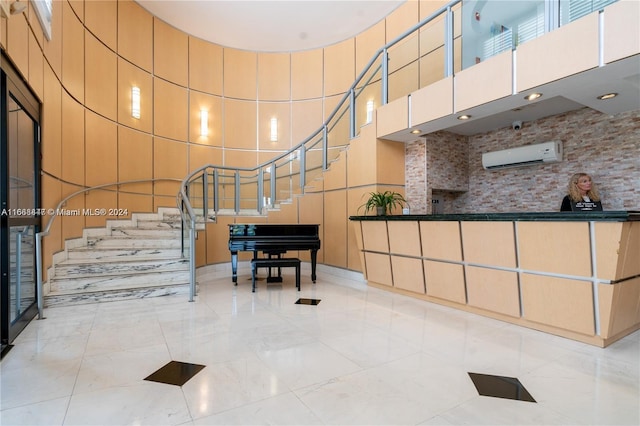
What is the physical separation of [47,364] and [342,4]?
6850 mm

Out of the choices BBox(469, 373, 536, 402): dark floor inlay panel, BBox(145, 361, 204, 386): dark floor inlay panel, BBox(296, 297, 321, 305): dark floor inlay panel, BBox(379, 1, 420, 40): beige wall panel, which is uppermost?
BBox(379, 1, 420, 40): beige wall panel

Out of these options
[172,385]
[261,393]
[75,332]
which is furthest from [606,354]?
[75,332]

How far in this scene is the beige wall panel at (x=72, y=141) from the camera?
13.8 feet

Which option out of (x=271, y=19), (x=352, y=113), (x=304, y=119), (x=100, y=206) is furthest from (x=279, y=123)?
(x=100, y=206)

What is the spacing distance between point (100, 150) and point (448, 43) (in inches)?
211

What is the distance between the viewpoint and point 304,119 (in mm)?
7512

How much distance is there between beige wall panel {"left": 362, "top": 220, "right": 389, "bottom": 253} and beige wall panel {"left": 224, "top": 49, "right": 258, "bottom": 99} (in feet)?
14.8

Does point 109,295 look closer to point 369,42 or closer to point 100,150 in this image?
point 100,150

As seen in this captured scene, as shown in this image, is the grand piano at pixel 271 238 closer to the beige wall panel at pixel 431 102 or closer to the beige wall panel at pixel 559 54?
the beige wall panel at pixel 431 102

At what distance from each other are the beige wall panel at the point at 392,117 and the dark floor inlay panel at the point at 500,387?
3315 mm

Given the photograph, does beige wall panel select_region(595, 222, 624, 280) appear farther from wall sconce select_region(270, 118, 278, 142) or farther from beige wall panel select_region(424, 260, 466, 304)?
wall sconce select_region(270, 118, 278, 142)

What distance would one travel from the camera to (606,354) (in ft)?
7.75

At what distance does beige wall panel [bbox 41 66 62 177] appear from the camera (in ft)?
11.7

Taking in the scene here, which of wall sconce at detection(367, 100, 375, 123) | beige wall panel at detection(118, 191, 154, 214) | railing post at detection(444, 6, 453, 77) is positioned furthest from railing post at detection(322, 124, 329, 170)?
beige wall panel at detection(118, 191, 154, 214)
